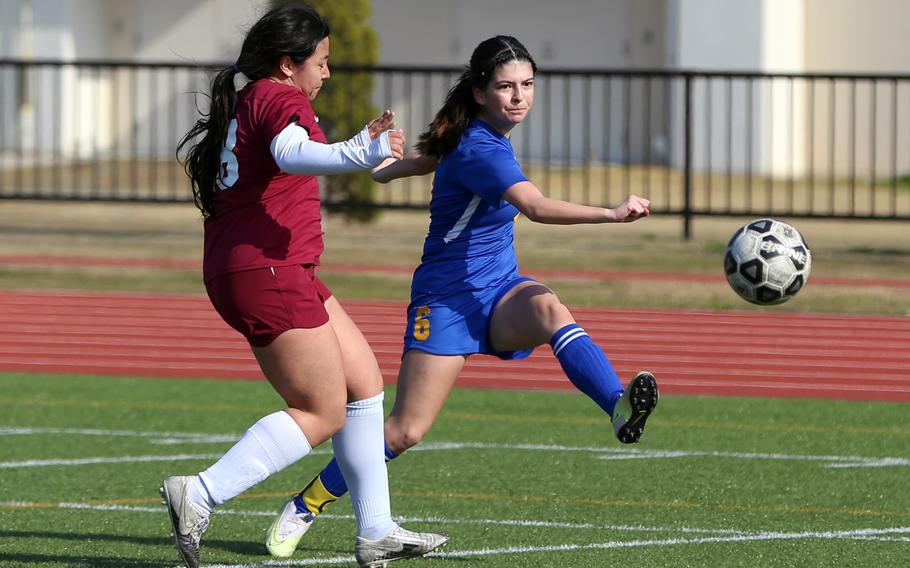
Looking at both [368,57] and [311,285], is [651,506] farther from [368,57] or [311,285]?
[368,57]

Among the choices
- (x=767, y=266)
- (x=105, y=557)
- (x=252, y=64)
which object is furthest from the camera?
(x=767, y=266)

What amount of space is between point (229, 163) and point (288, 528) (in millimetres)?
1461

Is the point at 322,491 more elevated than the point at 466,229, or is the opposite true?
the point at 466,229

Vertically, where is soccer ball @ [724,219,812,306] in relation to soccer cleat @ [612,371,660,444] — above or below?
above

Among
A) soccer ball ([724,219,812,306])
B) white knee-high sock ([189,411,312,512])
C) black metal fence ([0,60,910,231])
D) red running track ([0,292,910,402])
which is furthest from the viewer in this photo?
black metal fence ([0,60,910,231])

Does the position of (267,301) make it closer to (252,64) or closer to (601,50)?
(252,64)

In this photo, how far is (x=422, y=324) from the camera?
20.9 ft

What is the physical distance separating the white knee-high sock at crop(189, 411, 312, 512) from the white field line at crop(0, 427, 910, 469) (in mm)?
2760

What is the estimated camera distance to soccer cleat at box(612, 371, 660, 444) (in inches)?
231

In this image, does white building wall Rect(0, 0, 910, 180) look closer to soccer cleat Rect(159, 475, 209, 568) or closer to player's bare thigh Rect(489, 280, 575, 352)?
player's bare thigh Rect(489, 280, 575, 352)

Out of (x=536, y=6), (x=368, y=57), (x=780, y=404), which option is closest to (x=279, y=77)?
(x=780, y=404)

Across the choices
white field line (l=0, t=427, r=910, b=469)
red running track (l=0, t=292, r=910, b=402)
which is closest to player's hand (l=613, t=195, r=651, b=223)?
white field line (l=0, t=427, r=910, b=469)

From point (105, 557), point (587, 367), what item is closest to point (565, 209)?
point (587, 367)

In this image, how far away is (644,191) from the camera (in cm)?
2441
